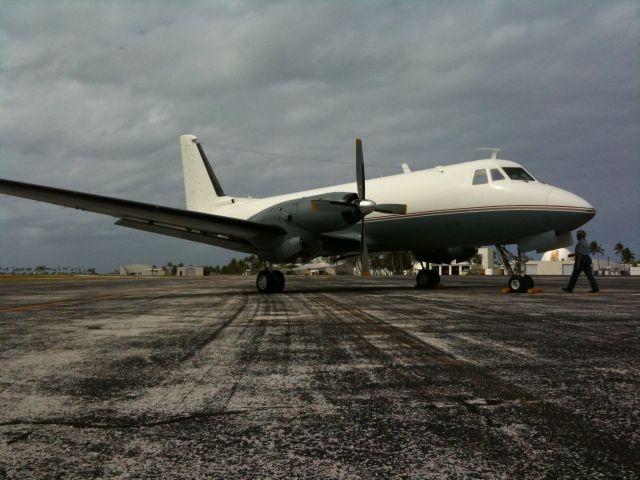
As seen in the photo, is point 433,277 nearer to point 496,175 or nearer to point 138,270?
point 496,175

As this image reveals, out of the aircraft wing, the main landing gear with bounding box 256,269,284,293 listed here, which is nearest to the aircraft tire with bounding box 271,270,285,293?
the main landing gear with bounding box 256,269,284,293

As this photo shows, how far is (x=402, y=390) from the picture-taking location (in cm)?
355

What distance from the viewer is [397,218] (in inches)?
709

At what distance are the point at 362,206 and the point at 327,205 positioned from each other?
47.3 inches

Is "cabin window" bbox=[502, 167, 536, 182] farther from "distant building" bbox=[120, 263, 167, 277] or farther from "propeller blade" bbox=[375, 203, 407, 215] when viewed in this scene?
"distant building" bbox=[120, 263, 167, 277]

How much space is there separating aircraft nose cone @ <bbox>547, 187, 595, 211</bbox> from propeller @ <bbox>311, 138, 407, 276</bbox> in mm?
4833

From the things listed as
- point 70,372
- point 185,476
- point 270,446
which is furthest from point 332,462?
point 70,372

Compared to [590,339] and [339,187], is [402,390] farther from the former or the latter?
[339,187]

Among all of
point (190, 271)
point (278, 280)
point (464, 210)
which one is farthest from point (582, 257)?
point (190, 271)

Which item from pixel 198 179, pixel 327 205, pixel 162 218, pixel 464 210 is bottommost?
pixel 464 210

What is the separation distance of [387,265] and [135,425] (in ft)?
391

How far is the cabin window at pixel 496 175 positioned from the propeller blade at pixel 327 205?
A: 478cm

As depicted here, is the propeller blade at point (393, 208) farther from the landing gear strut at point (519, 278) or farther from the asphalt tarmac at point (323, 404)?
the asphalt tarmac at point (323, 404)

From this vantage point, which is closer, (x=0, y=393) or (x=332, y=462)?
(x=332, y=462)
